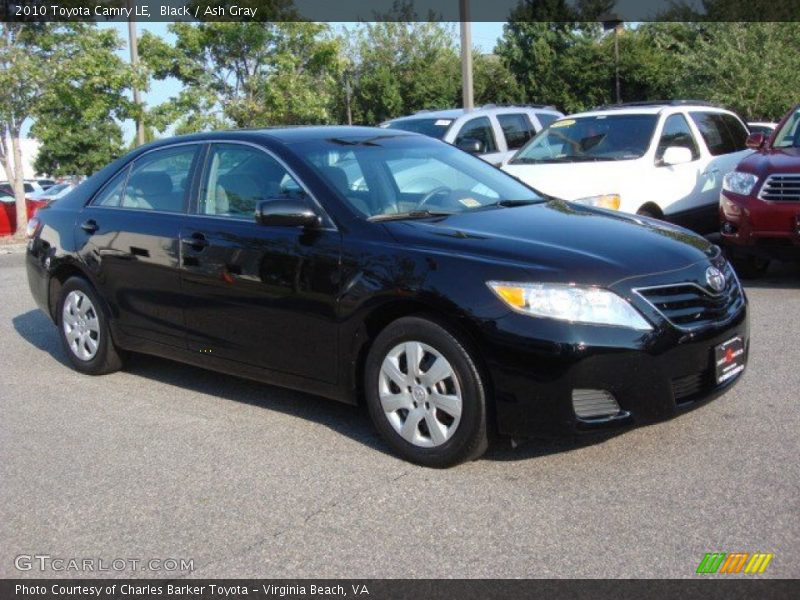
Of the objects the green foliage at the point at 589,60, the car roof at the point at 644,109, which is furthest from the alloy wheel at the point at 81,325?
the green foliage at the point at 589,60

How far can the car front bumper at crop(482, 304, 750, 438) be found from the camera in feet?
13.5

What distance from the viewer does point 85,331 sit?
655 cm

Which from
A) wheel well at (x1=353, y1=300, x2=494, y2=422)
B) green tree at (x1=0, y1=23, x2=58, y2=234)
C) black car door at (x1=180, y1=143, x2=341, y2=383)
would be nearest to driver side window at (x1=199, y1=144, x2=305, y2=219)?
black car door at (x1=180, y1=143, x2=341, y2=383)

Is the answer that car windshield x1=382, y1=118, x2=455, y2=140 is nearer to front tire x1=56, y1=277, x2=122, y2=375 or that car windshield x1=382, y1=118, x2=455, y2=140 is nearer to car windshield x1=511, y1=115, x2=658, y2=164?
car windshield x1=511, y1=115, x2=658, y2=164

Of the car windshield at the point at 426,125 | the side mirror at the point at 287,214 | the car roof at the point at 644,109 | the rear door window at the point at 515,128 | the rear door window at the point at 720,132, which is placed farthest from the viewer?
the rear door window at the point at 515,128

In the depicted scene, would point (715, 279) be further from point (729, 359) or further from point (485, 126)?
point (485, 126)

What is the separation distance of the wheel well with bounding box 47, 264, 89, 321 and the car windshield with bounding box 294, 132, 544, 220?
7.06 feet

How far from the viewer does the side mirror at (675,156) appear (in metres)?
9.52

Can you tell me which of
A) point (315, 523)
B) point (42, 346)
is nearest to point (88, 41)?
point (42, 346)

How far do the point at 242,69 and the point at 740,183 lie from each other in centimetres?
1658

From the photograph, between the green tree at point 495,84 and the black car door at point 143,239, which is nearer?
the black car door at point 143,239

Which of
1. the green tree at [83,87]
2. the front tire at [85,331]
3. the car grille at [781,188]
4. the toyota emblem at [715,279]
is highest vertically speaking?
the green tree at [83,87]

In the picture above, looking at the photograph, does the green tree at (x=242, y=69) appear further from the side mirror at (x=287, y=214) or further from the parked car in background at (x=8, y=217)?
the side mirror at (x=287, y=214)

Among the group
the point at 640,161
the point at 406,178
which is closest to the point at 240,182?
the point at 406,178
